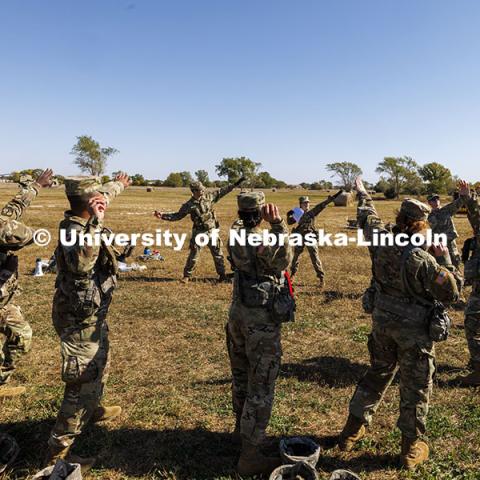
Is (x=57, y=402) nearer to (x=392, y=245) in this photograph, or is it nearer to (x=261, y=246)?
(x=261, y=246)

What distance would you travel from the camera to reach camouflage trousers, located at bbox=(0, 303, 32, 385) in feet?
18.7

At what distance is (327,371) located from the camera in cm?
671

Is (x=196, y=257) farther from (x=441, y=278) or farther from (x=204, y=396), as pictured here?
(x=441, y=278)

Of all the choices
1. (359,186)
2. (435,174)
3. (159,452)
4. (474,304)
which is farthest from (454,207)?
(435,174)

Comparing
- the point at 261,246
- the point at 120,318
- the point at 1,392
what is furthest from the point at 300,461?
the point at 120,318

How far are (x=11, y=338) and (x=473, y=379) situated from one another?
22.4ft

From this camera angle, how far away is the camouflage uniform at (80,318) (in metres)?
4.12

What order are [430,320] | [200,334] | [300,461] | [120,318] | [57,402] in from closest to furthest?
[300,461] < [430,320] < [57,402] < [200,334] < [120,318]

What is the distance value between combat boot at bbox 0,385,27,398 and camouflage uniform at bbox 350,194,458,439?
491cm

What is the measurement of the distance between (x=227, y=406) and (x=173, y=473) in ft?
4.59

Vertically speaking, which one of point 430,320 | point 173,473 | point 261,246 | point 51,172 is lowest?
point 173,473

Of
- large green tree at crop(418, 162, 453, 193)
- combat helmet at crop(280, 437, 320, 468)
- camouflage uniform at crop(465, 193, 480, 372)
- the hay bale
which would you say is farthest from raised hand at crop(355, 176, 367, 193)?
large green tree at crop(418, 162, 453, 193)

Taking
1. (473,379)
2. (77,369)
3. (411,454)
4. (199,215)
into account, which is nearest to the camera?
(77,369)

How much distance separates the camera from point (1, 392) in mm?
5727
